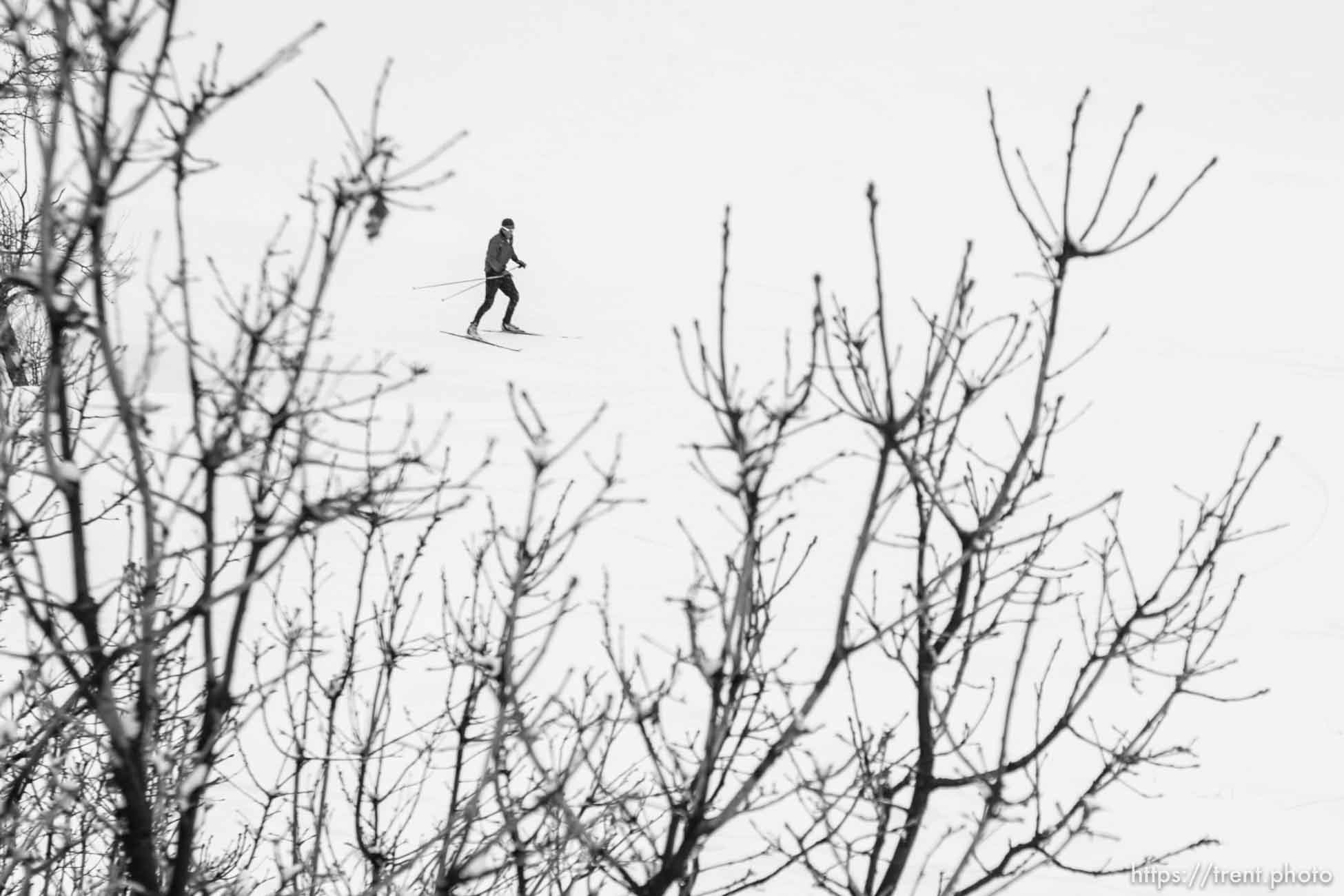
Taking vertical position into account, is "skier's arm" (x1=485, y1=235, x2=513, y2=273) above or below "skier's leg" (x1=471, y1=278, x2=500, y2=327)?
below

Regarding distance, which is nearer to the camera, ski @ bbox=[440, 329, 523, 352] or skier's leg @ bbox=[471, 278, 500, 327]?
skier's leg @ bbox=[471, 278, 500, 327]

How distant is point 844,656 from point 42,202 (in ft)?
4.87

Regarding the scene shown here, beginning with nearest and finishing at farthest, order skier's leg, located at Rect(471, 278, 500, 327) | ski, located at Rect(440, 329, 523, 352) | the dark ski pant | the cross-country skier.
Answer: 1. the cross-country skier
2. the dark ski pant
3. skier's leg, located at Rect(471, 278, 500, 327)
4. ski, located at Rect(440, 329, 523, 352)

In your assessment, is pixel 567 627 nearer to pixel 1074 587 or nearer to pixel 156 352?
pixel 1074 587

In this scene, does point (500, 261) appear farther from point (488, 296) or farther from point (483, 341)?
point (483, 341)

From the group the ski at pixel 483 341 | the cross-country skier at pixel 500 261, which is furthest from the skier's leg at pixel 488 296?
the ski at pixel 483 341

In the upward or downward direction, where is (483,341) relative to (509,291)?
upward

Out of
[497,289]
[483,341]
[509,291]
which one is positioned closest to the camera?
[509,291]

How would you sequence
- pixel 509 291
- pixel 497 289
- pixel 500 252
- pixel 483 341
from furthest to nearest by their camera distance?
1. pixel 483 341
2. pixel 497 289
3. pixel 509 291
4. pixel 500 252

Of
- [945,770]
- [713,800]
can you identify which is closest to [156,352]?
[713,800]

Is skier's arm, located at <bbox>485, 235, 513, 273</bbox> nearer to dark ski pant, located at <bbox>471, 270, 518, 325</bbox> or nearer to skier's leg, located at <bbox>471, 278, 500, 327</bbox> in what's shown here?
dark ski pant, located at <bbox>471, 270, 518, 325</bbox>

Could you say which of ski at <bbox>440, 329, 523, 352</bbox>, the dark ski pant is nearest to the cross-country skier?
the dark ski pant

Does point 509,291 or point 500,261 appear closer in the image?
point 500,261

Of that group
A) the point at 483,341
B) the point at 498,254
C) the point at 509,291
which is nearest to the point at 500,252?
the point at 498,254
